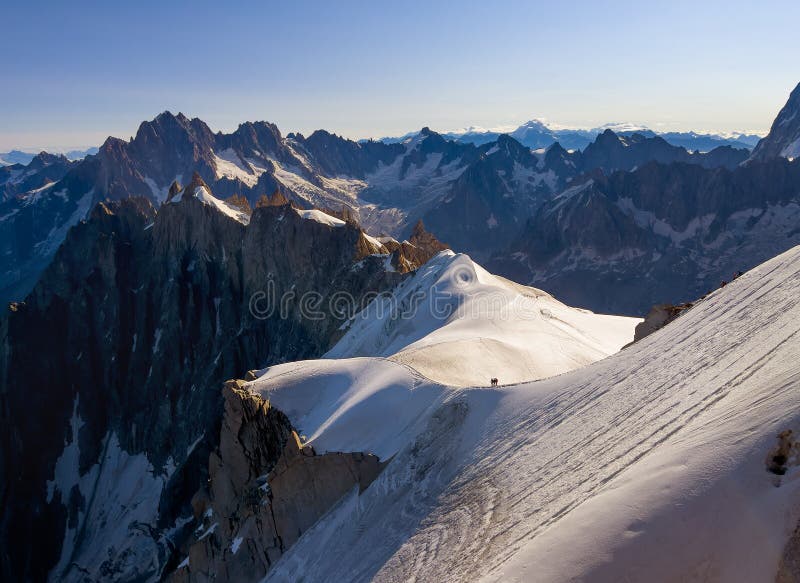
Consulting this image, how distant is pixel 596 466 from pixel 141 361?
89.9 m

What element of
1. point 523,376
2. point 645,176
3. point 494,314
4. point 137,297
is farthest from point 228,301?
point 645,176

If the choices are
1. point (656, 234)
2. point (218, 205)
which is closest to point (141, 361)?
point (218, 205)

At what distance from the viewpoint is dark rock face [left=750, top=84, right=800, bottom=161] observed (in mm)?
174625

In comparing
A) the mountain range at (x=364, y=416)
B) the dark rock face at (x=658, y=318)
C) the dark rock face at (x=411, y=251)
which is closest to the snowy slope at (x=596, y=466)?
the mountain range at (x=364, y=416)

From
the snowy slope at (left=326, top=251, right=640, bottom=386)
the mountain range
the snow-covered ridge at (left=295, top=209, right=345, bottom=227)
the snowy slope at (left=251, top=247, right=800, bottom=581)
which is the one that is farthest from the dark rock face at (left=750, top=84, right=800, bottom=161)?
the snowy slope at (left=251, top=247, right=800, bottom=581)

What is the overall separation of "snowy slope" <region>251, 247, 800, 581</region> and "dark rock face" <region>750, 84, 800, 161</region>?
633ft

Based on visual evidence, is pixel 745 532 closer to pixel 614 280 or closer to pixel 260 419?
pixel 260 419

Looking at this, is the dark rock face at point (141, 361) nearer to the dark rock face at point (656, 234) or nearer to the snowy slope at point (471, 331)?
the snowy slope at point (471, 331)

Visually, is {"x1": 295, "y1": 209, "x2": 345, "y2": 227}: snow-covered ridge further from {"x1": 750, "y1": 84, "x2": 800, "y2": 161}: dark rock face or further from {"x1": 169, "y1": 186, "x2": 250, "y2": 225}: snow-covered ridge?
{"x1": 750, "y1": 84, "x2": 800, "y2": 161}: dark rock face

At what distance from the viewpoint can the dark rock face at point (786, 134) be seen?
175 m

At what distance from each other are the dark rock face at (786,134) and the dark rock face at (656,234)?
29086mm

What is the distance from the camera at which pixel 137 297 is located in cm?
9525

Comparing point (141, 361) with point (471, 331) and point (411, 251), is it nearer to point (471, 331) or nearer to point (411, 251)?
point (411, 251)

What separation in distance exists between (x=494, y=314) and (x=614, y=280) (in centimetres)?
11884
